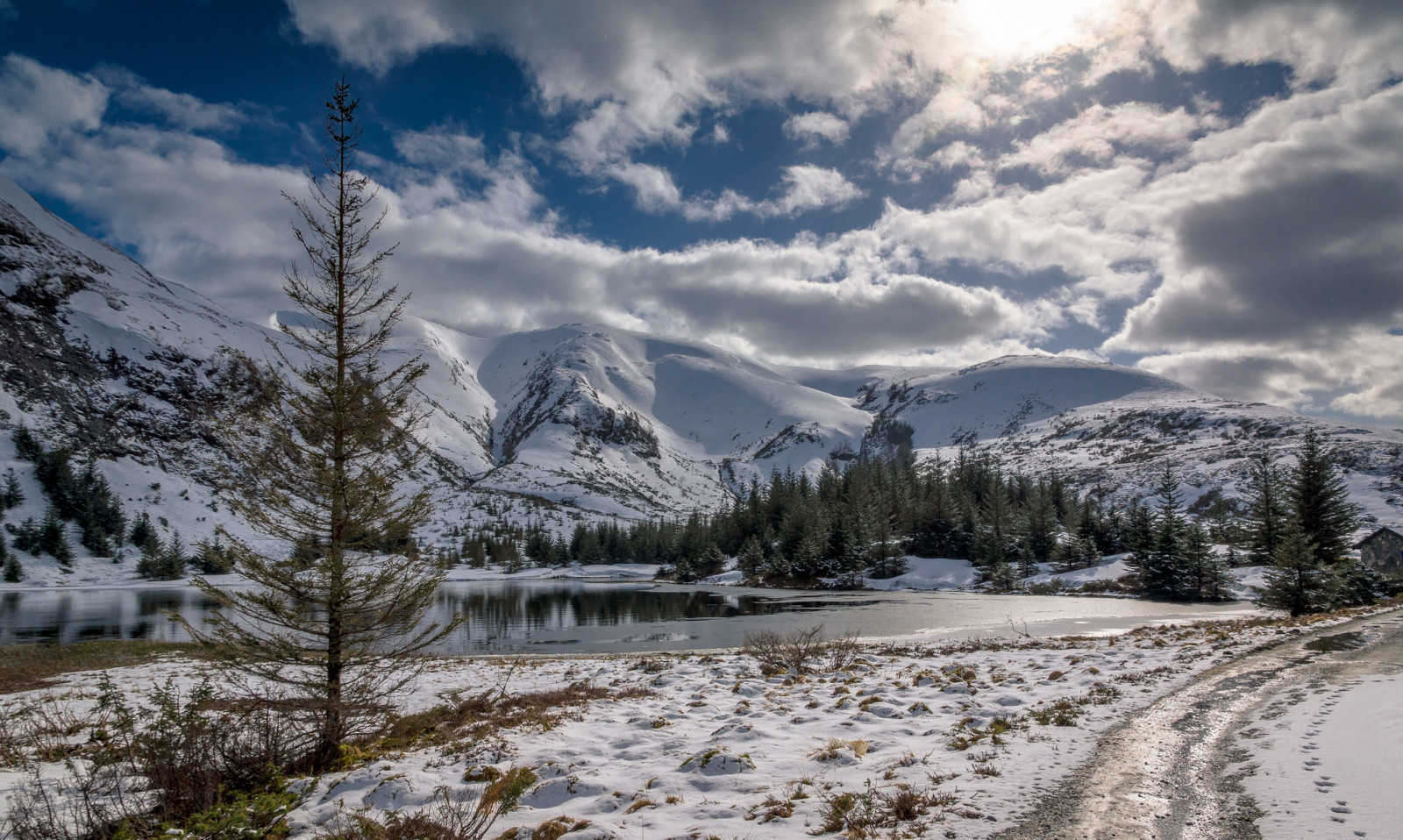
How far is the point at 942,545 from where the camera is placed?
8475 centimetres

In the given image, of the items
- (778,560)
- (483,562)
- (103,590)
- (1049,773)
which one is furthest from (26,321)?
(1049,773)

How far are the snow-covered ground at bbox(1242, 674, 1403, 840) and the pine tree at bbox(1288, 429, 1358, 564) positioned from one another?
122ft

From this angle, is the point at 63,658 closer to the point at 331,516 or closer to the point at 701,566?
the point at 331,516

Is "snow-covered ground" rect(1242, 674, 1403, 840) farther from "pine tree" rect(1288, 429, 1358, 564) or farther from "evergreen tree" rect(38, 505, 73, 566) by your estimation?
"evergreen tree" rect(38, 505, 73, 566)

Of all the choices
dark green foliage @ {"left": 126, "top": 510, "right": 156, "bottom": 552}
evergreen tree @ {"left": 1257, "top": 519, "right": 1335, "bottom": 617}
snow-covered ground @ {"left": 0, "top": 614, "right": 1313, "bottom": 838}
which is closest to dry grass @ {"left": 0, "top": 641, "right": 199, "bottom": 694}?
snow-covered ground @ {"left": 0, "top": 614, "right": 1313, "bottom": 838}

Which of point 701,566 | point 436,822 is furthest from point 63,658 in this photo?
point 701,566

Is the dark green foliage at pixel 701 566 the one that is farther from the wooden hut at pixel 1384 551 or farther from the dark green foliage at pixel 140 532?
the dark green foliage at pixel 140 532

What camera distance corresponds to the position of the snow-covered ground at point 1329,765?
195 inches

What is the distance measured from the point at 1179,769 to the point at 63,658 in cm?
3690

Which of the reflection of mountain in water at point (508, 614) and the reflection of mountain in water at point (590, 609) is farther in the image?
the reflection of mountain in water at point (590, 609)

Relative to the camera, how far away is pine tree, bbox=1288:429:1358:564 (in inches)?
1427

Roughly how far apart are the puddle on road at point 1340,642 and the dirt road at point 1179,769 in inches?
81.5

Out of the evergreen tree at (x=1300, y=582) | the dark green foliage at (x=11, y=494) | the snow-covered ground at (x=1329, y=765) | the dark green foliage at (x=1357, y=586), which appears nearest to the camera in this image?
the snow-covered ground at (x=1329, y=765)

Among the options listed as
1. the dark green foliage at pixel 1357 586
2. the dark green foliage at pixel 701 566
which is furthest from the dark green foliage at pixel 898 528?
the dark green foliage at pixel 1357 586
